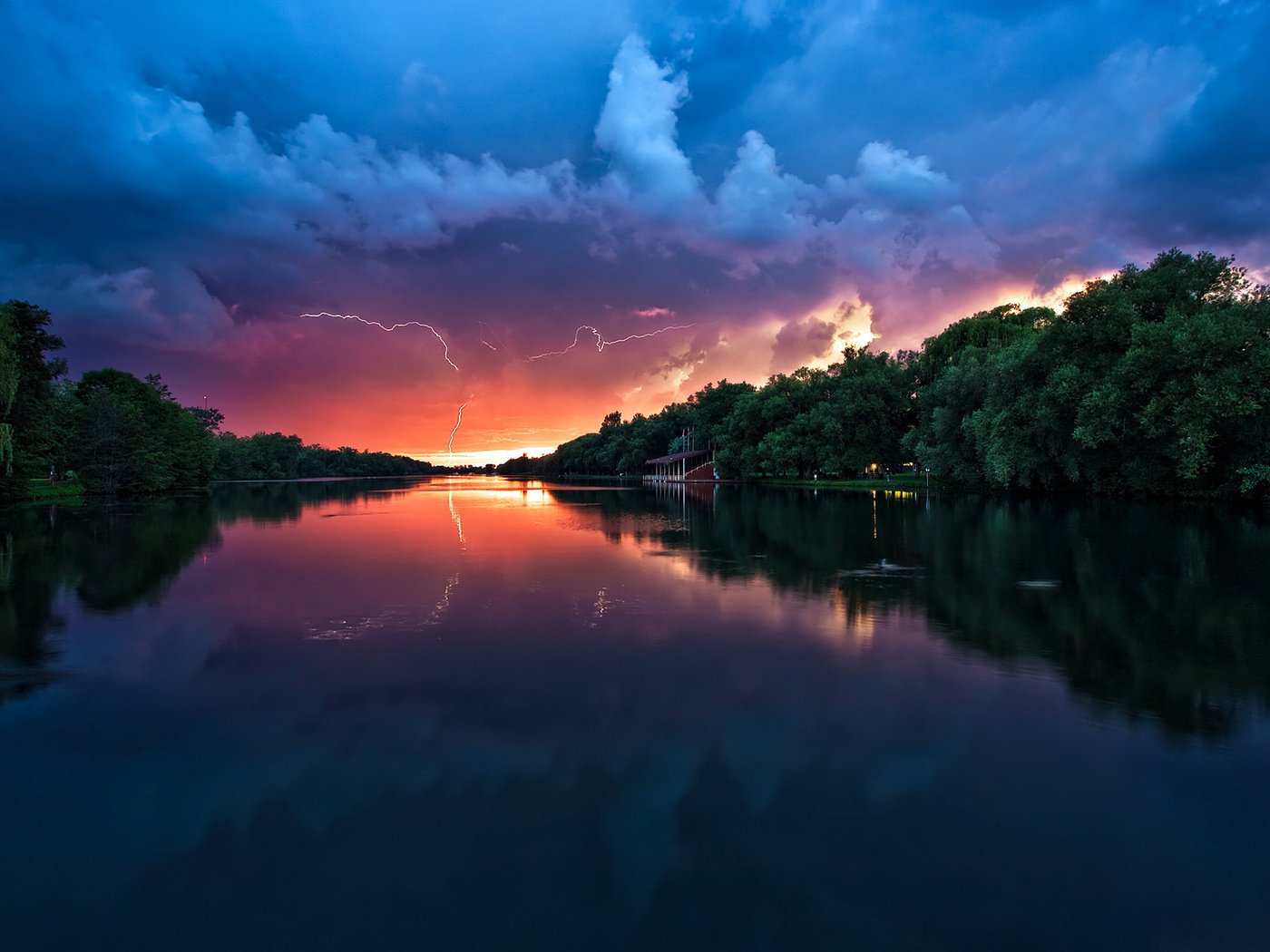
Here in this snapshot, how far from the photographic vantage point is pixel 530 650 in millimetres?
9758

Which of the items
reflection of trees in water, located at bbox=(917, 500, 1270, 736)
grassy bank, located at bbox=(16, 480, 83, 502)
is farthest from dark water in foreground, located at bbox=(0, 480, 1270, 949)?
grassy bank, located at bbox=(16, 480, 83, 502)

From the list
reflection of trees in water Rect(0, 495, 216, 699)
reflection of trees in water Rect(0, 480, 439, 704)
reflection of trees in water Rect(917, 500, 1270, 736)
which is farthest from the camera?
reflection of trees in water Rect(0, 480, 439, 704)

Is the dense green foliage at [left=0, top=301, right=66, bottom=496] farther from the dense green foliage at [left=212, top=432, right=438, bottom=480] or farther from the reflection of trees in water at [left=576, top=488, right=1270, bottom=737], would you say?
the dense green foliage at [left=212, top=432, right=438, bottom=480]

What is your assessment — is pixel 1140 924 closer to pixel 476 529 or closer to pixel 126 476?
pixel 476 529

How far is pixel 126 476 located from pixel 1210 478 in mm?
82051

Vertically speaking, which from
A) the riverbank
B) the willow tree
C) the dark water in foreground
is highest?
the willow tree

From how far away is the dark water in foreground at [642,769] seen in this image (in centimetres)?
413

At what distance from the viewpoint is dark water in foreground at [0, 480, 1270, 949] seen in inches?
163

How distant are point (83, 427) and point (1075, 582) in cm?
7244

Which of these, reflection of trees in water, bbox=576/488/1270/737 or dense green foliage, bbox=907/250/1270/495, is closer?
reflection of trees in water, bbox=576/488/1270/737

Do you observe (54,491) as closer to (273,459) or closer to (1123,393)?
(1123,393)

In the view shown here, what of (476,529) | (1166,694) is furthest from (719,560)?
(476,529)

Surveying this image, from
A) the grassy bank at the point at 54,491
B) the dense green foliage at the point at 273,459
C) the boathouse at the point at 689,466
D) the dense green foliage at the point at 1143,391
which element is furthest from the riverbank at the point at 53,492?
the boathouse at the point at 689,466

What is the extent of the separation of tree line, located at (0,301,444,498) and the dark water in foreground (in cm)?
4024
